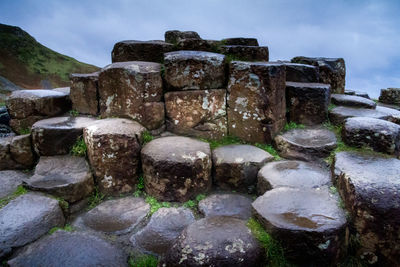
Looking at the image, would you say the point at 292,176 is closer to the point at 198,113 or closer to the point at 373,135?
the point at 373,135

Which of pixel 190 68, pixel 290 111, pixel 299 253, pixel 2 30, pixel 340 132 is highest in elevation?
pixel 2 30

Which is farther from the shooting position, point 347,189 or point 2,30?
point 2,30

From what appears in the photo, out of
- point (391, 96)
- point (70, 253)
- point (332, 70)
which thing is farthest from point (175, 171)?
point (391, 96)

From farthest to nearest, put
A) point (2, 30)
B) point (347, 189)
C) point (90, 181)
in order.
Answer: point (2, 30)
point (90, 181)
point (347, 189)

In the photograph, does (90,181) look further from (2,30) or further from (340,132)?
(2,30)

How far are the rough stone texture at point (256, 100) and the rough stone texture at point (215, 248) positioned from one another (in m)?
1.82

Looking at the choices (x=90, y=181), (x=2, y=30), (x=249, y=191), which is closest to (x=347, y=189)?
(x=249, y=191)

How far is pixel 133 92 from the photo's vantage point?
3.58 m

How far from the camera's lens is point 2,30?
8133mm

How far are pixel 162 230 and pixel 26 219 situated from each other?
1.30m

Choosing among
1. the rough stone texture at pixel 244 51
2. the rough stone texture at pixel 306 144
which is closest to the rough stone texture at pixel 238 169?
the rough stone texture at pixel 306 144

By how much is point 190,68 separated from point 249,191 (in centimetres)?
186

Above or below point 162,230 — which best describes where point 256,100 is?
above

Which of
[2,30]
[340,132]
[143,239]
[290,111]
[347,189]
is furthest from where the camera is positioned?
[2,30]
